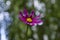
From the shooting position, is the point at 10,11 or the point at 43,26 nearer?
the point at 10,11

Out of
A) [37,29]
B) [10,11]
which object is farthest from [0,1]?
[37,29]

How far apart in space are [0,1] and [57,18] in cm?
55

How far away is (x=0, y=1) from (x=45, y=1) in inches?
16.5

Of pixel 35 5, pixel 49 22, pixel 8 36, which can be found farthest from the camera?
pixel 49 22

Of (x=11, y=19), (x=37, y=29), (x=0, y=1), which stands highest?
(x=0, y=1)

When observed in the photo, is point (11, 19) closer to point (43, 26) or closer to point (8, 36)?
point (8, 36)

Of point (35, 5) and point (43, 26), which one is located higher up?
point (35, 5)

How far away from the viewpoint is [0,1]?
1.62 meters

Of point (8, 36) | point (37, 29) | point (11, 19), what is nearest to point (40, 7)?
point (37, 29)

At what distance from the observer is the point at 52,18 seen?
194 cm

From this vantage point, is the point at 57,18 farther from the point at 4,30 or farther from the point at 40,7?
the point at 4,30

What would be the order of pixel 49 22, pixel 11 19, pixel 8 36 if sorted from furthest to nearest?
1. pixel 49 22
2. pixel 11 19
3. pixel 8 36

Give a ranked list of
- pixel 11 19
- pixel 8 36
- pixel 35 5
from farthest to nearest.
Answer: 1. pixel 35 5
2. pixel 11 19
3. pixel 8 36

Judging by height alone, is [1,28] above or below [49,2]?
below
